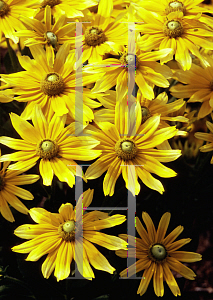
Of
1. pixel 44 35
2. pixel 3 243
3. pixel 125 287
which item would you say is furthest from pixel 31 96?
pixel 125 287

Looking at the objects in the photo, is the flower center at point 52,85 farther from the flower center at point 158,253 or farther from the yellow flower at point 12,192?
the flower center at point 158,253

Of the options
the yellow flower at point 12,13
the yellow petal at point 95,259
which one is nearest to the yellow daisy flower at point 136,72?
the yellow flower at point 12,13

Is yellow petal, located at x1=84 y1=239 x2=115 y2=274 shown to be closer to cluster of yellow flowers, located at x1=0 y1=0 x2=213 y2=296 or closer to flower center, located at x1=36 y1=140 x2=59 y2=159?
cluster of yellow flowers, located at x1=0 y1=0 x2=213 y2=296

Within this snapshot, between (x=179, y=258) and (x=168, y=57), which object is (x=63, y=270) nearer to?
(x=179, y=258)

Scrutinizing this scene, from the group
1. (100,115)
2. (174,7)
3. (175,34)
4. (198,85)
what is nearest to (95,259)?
(100,115)

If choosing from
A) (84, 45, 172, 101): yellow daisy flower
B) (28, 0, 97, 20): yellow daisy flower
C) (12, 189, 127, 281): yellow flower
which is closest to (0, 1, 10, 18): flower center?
(28, 0, 97, 20): yellow daisy flower

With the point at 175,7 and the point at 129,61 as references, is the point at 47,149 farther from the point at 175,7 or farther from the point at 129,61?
→ the point at 175,7
